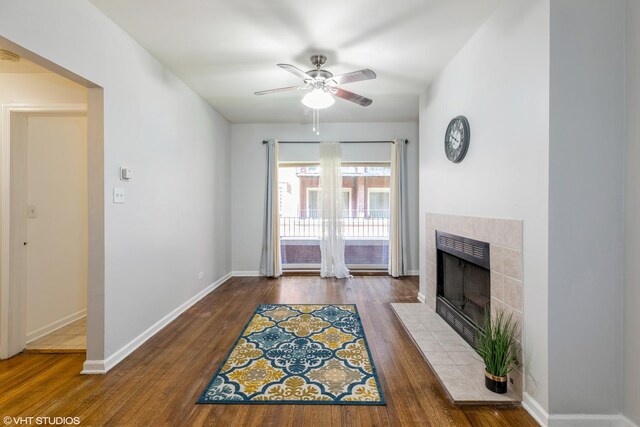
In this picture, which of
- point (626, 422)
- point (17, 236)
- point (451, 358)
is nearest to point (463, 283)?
point (451, 358)

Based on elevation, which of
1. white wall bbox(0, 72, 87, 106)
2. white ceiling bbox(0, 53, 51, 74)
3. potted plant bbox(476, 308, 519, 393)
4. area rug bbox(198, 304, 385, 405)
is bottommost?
area rug bbox(198, 304, 385, 405)

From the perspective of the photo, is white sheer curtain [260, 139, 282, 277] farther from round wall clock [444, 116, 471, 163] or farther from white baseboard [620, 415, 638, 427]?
white baseboard [620, 415, 638, 427]

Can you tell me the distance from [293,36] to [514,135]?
1902mm

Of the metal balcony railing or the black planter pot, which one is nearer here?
the black planter pot

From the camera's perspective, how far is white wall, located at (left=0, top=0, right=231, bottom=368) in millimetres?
1894

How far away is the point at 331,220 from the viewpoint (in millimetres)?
5070

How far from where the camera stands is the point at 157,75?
293cm

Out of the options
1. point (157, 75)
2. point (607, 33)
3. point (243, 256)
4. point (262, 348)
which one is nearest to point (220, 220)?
point (243, 256)

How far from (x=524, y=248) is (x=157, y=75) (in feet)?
11.6

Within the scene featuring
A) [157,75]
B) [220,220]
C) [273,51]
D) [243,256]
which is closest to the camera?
[273,51]

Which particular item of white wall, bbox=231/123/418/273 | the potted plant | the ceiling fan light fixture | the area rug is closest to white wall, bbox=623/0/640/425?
the potted plant

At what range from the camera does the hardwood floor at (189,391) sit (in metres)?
1.71

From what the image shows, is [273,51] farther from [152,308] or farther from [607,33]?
[152,308]

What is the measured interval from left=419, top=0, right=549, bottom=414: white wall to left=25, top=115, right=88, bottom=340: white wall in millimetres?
4031
